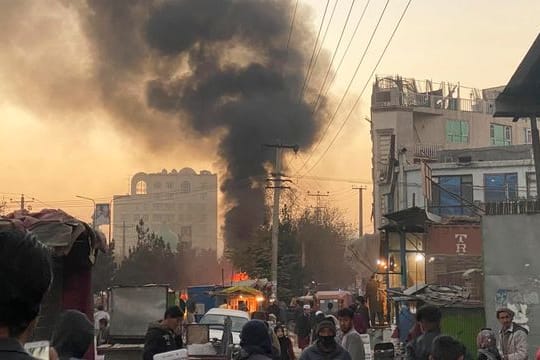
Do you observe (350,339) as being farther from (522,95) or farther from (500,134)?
(500,134)

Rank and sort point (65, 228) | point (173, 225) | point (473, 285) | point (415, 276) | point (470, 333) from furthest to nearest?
point (173, 225) < point (415, 276) < point (473, 285) < point (470, 333) < point (65, 228)

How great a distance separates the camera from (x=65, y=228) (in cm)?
728

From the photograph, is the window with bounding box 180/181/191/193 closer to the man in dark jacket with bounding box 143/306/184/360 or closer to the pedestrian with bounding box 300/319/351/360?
the man in dark jacket with bounding box 143/306/184/360

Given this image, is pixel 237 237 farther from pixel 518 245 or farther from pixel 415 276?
pixel 518 245

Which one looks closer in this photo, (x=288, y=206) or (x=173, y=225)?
(x=288, y=206)

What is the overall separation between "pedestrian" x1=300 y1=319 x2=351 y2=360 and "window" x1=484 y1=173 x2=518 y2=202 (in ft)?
103

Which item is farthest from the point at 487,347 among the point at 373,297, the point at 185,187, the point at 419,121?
the point at 185,187

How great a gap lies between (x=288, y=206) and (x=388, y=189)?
6.42 meters

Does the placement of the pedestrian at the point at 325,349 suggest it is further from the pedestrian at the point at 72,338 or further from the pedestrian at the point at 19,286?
the pedestrian at the point at 19,286

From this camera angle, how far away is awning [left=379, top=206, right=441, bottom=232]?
64.0 feet

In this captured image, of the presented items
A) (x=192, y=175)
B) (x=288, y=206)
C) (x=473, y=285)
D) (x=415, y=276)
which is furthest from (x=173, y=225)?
(x=473, y=285)

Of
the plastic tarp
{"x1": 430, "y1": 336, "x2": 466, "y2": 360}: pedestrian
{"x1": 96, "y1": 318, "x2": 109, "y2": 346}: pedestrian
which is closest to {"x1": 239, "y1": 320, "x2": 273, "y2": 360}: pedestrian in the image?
{"x1": 430, "y1": 336, "x2": 466, "y2": 360}: pedestrian

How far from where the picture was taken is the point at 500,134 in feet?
183

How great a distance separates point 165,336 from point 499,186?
32323 mm
